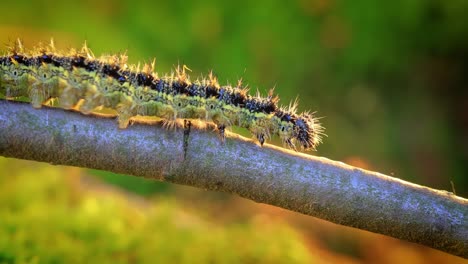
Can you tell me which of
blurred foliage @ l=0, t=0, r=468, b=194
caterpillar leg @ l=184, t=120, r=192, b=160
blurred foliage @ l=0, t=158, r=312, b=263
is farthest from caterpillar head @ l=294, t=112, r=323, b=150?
blurred foliage @ l=0, t=0, r=468, b=194

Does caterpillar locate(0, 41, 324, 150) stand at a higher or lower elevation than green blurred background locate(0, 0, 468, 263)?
lower

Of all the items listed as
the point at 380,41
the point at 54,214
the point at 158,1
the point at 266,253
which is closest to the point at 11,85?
the point at 54,214

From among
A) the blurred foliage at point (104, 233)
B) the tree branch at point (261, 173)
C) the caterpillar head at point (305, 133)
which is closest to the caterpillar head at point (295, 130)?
the caterpillar head at point (305, 133)

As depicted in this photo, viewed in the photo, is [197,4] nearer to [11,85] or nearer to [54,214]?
[54,214]

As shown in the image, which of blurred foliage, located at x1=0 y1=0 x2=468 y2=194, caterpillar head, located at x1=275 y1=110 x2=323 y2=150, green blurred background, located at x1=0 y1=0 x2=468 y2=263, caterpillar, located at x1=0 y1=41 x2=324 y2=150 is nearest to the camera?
caterpillar, located at x1=0 y1=41 x2=324 y2=150

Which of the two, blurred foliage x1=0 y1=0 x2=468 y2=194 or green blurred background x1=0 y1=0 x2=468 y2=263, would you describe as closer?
green blurred background x1=0 y1=0 x2=468 y2=263

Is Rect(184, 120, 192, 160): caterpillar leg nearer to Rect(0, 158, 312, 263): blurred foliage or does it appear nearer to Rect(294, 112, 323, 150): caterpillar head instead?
Rect(294, 112, 323, 150): caterpillar head

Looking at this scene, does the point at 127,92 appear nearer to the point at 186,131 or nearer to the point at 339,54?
the point at 186,131
